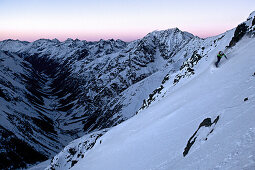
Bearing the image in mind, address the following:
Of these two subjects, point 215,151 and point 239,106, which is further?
point 239,106

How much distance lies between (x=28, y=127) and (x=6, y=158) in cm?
3932

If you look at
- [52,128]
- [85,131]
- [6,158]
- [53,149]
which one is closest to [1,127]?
[6,158]

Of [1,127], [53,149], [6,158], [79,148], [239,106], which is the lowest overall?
[53,149]

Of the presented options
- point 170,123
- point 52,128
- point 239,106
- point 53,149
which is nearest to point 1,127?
point 53,149

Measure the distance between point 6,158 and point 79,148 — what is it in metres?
81.7

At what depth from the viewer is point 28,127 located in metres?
154

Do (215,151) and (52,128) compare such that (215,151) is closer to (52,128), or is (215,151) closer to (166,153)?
(166,153)

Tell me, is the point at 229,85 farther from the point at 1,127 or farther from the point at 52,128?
the point at 52,128

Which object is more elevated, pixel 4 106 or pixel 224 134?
pixel 224 134

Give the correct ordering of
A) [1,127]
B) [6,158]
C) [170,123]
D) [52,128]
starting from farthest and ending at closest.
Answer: [52,128] < [1,127] < [6,158] < [170,123]

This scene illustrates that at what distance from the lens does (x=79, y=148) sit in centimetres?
6322

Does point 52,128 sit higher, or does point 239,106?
point 239,106

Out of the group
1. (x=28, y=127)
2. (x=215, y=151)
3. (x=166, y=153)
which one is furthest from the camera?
(x=28, y=127)

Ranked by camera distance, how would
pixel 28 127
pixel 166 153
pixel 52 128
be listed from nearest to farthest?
pixel 166 153 → pixel 28 127 → pixel 52 128
